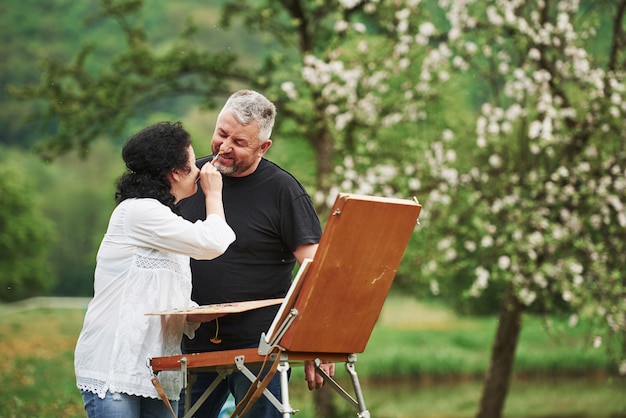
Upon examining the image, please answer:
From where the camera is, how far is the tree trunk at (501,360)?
11.0m

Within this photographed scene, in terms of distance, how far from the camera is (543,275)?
377 inches

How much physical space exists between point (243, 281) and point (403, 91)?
23.1 feet

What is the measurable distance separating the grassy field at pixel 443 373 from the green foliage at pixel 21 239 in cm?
679

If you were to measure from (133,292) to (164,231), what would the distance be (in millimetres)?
248

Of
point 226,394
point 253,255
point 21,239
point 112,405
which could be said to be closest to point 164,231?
point 112,405

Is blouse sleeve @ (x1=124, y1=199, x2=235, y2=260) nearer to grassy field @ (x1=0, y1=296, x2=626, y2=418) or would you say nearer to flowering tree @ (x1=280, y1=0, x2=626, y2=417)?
flowering tree @ (x1=280, y1=0, x2=626, y2=417)

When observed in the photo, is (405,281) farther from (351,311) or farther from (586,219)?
(351,311)

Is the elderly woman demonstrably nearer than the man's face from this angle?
Yes

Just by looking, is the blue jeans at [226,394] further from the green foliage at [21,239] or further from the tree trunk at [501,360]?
the green foliage at [21,239]

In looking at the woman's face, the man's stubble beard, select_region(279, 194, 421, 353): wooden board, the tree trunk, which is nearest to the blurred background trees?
the tree trunk

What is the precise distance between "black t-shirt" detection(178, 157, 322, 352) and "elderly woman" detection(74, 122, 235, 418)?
1.55ft

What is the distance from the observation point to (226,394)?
4.74 metres

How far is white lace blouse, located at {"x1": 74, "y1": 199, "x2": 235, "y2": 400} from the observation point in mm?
3889

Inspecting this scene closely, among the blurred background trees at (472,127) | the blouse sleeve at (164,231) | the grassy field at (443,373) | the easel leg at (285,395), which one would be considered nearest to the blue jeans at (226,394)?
the easel leg at (285,395)
